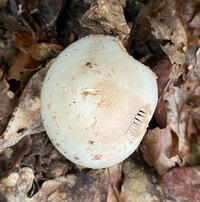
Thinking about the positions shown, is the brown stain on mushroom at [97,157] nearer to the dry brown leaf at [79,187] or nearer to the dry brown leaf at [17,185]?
the dry brown leaf at [79,187]

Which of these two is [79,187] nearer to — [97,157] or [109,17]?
[97,157]

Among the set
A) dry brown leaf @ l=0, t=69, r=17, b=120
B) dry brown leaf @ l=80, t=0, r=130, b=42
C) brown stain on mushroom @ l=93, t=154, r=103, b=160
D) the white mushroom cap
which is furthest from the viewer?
dry brown leaf @ l=0, t=69, r=17, b=120

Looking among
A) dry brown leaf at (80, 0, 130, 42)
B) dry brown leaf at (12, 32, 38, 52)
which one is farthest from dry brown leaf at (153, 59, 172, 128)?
dry brown leaf at (12, 32, 38, 52)

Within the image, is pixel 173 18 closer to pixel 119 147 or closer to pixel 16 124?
pixel 119 147

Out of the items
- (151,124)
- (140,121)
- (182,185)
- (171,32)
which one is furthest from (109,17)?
(182,185)

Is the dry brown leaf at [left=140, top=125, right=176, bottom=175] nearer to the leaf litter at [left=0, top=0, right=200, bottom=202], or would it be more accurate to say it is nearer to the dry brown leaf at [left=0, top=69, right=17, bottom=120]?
the leaf litter at [left=0, top=0, right=200, bottom=202]

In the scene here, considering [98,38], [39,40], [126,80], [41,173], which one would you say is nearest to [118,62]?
[126,80]

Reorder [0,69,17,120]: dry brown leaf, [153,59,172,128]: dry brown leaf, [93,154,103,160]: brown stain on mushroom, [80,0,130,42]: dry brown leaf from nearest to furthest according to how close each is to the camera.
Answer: [93,154,103,160]: brown stain on mushroom, [80,0,130,42]: dry brown leaf, [0,69,17,120]: dry brown leaf, [153,59,172,128]: dry brown leaf
